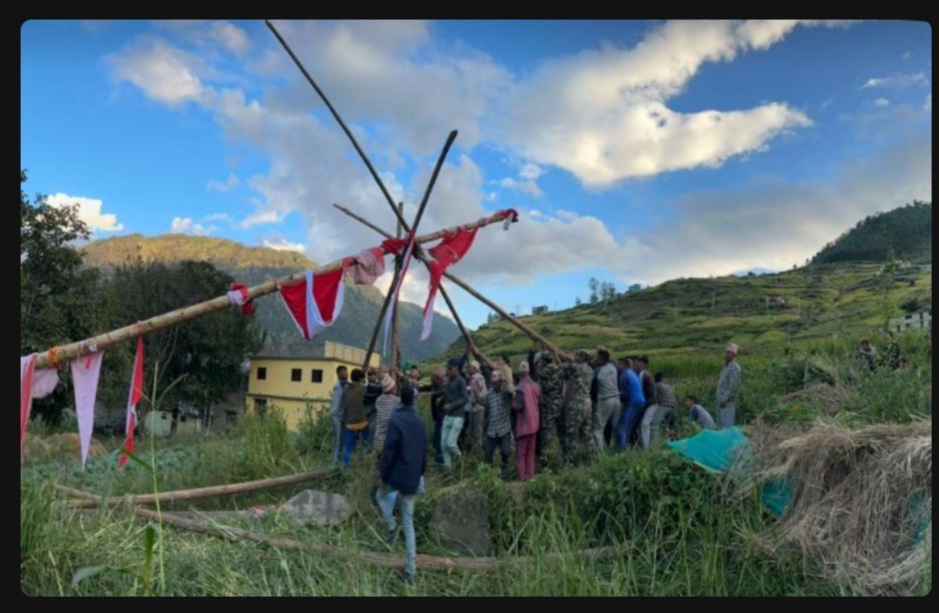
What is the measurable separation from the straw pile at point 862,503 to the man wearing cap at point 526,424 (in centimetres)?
279

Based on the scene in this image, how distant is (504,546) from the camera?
7289mm

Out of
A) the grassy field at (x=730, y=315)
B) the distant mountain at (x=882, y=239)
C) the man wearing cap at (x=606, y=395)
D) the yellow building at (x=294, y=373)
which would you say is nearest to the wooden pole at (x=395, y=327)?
the man wearing cap at (x=606, y=395)

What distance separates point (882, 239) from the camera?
158 ft

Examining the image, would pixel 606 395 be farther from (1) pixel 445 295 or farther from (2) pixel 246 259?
(2) pixel 246 259

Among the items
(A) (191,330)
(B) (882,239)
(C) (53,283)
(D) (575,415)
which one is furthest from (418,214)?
(B) (882,239)

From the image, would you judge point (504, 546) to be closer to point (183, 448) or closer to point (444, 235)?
point (444, 235)

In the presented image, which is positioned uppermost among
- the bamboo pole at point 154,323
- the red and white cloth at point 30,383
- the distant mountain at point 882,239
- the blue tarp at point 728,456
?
the distant mountain at point 882,239

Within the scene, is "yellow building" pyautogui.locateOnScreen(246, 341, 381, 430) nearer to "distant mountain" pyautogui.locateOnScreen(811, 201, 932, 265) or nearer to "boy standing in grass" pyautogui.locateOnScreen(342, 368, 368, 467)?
"boy standing in grass" pyautogui.locateOnScreen(342, 368, 368, 467)

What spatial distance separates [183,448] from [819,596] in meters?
11.3

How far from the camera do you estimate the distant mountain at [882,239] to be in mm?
42344

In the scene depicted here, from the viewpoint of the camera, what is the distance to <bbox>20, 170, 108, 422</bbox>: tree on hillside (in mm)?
20297

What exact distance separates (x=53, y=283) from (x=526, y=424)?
18706mm

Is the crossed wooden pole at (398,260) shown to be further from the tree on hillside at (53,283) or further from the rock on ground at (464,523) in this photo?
the tree on hillside at (53,283)

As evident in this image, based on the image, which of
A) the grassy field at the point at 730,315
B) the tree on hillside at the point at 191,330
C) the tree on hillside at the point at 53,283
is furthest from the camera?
the tree on hillside at the point at 191,330
